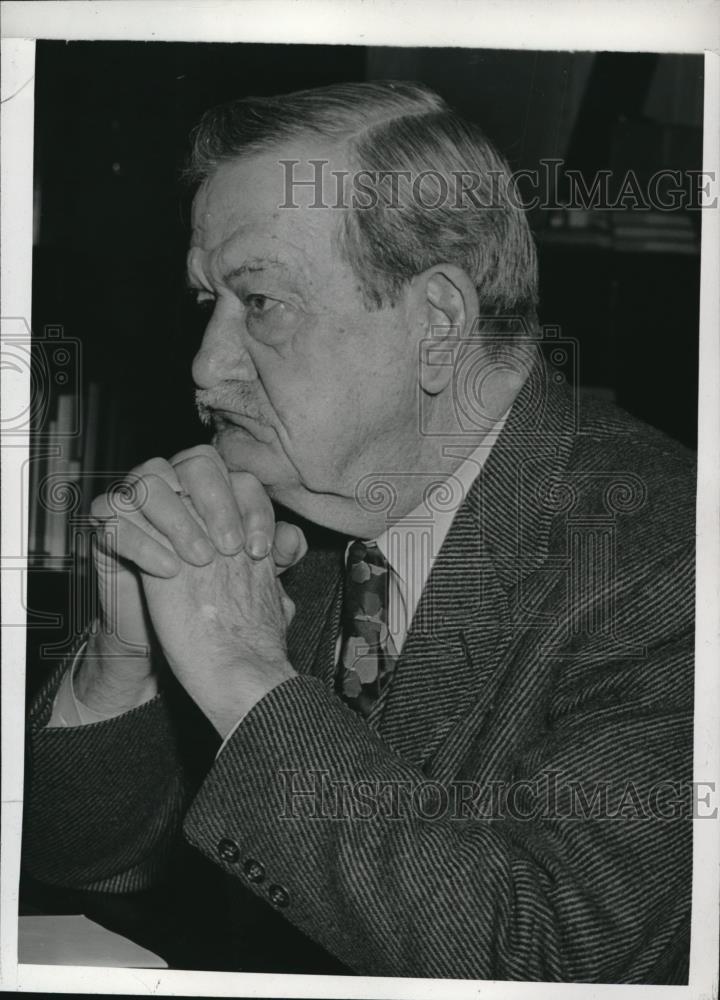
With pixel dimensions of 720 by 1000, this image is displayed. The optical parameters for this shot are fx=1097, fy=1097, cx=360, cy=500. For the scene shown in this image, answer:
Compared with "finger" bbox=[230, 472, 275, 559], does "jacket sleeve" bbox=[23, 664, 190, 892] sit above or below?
below

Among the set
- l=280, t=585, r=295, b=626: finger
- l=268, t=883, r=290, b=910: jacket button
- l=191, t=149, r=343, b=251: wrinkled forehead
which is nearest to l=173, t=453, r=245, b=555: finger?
l=280, t=585, r=295, b=626: finger

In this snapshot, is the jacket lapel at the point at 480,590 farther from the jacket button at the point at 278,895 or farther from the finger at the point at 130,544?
the finger at the point at 130,544

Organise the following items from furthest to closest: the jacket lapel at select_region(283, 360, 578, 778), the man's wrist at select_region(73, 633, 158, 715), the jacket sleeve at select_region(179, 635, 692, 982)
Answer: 1. the man's wrist at select_region(73, 633, 158, 715)
2. the jacket lapel at select_region(283, 360, 578, 778)
3. the jacket sleeve at select_region(179, 635, 692, 982)

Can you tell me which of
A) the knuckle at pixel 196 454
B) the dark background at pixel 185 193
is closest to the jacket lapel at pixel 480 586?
the dark background at pixel 185 193

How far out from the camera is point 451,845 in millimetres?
1367

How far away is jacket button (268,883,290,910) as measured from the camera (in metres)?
1.35

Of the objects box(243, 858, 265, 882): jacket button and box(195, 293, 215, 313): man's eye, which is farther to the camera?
box(195, 293, 215, 313): man's eye

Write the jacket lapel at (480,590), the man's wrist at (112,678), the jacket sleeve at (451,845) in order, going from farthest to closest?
the man's wrist at (112,678) < the jacket lapel at (480,590) < the jacket sleeve at (451,845)

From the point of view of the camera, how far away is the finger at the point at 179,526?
1.44 meters

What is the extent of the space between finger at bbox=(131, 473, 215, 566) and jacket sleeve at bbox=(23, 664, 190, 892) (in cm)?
25

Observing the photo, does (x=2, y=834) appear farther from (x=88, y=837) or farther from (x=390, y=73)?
(x=390, y=73)

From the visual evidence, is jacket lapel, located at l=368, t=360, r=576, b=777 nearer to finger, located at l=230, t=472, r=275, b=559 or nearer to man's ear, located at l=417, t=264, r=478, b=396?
man's ear, located at l=417, t=264, r=478, b=396

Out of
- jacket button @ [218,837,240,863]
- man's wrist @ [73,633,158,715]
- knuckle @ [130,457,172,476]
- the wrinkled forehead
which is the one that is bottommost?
jacket button @ [218,837,240,863]

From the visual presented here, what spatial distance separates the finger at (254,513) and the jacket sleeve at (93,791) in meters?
0.27
